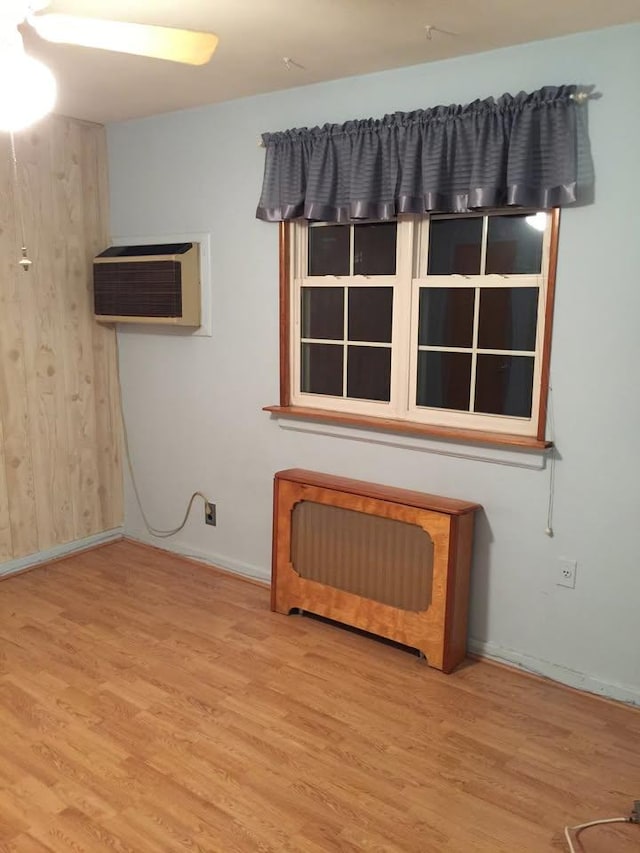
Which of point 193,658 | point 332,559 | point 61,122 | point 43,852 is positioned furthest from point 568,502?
point 61,122

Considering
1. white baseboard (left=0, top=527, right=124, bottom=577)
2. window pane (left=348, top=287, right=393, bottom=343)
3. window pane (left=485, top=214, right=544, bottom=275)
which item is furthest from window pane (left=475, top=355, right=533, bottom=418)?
white baseboard (left=0, top=527, right=124, bottom=577)

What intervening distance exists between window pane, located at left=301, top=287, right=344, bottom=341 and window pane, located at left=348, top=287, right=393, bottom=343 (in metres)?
0.07

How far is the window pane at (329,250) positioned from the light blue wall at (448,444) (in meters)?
0.22

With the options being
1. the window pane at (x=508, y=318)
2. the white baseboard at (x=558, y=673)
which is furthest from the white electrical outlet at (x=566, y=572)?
the window pane at (x=508, y=318)

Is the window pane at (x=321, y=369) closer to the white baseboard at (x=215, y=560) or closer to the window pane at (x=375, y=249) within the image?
the window pane at (x=375, y=249)

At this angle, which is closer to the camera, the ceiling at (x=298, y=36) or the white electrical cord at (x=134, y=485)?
the ceiling at (x=298, y=36)

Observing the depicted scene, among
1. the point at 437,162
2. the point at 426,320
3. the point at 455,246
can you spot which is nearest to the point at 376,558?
the point at 426,320

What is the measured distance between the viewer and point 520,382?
3.04 meters

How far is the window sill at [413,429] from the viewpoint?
296 cm

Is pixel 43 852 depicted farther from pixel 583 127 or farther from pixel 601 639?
pixel 583 127

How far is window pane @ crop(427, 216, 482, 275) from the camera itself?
10.1 feet

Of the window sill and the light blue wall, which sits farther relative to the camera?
the window sill

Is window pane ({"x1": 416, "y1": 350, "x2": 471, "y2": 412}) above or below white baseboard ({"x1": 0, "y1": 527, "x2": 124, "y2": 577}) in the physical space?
above

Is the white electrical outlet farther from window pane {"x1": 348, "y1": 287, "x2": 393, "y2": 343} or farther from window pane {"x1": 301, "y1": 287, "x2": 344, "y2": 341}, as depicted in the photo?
window pane {"x1": 301, "y1": 287, "x2": 344, "y2": 341}
